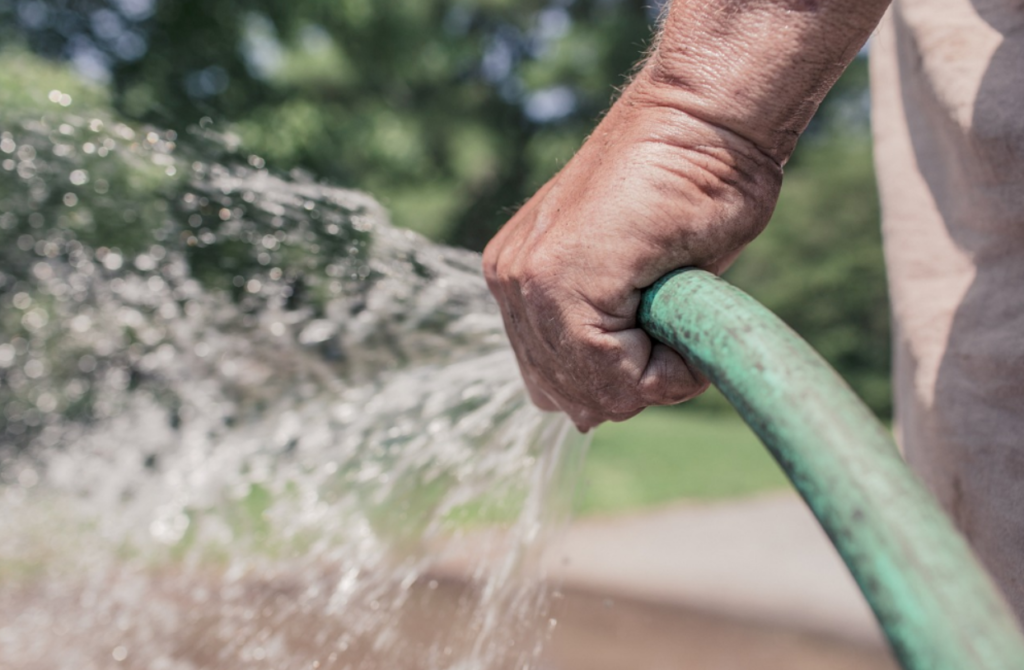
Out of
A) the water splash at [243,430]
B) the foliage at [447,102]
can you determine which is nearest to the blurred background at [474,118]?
the foliage at [447,102]

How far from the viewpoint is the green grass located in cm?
855

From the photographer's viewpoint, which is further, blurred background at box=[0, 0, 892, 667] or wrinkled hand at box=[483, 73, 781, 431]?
blurred background at box=[0, 0, 892, 667]

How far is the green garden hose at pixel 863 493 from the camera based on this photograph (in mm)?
692

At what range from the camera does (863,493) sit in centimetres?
77

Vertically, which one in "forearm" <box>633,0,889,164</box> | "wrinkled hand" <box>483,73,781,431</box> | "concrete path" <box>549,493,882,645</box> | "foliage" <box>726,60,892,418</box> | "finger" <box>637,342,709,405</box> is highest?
"forearm" <box>633,0,889,164</box>

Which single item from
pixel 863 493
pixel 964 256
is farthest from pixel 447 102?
pixel 863 493

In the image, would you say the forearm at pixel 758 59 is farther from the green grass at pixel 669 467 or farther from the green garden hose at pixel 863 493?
the green grass at pixel 669 467

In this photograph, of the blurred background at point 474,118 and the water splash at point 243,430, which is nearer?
the water splash at point 243,430

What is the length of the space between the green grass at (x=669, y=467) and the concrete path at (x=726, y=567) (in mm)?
432

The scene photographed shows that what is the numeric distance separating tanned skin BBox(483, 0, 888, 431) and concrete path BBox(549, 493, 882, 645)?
4053 mm

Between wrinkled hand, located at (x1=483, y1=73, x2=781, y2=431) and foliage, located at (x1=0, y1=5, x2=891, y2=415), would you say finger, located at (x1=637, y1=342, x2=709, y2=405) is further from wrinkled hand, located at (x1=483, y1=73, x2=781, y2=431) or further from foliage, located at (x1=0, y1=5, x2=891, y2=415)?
foliage, located at (x1=0, y1=5, x2=891, y2=415)

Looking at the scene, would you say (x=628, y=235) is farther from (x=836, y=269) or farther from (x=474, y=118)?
(x=836, y=269)

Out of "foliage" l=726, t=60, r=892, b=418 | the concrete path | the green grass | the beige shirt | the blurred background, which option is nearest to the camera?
the beige shirt

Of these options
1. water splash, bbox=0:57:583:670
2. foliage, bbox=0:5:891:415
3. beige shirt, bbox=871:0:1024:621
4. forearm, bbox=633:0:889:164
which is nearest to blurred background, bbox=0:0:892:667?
foliage, bbox=0:5:891:415
